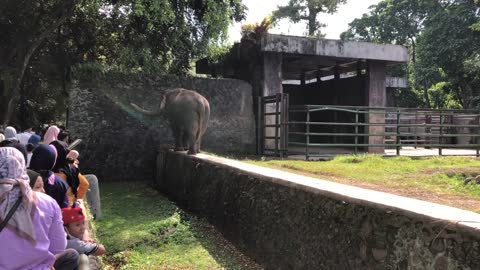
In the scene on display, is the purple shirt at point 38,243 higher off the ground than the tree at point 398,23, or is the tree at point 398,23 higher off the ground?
the tree at point 398,23

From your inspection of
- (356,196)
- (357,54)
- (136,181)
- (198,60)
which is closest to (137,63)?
(198,60)

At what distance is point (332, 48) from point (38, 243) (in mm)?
10909

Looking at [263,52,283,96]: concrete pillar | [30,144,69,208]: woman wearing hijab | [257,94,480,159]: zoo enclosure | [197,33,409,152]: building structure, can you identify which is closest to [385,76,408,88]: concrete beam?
[197,33,409,152]: building structure

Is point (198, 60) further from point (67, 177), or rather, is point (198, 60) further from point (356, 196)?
point (356, 196)

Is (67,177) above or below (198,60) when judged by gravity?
below

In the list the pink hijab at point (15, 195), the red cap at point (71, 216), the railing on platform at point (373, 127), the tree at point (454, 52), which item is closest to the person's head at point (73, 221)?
the red cap at point (71, 216)

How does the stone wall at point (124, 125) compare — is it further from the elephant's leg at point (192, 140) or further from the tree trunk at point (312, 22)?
the tree trunk at point (312, 22)

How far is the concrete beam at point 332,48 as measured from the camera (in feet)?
39.4

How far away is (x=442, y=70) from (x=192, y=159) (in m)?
20.1

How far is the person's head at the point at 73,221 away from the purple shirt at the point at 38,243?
0.68 metres

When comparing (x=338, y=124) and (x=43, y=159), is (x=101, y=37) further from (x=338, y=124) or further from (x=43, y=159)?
(x=43, y=159)

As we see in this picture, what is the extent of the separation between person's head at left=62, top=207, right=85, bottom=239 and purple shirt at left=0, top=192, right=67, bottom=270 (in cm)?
68

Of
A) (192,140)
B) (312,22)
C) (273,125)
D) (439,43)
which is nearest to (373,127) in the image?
(273,125)

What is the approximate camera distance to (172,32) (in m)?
13.3
